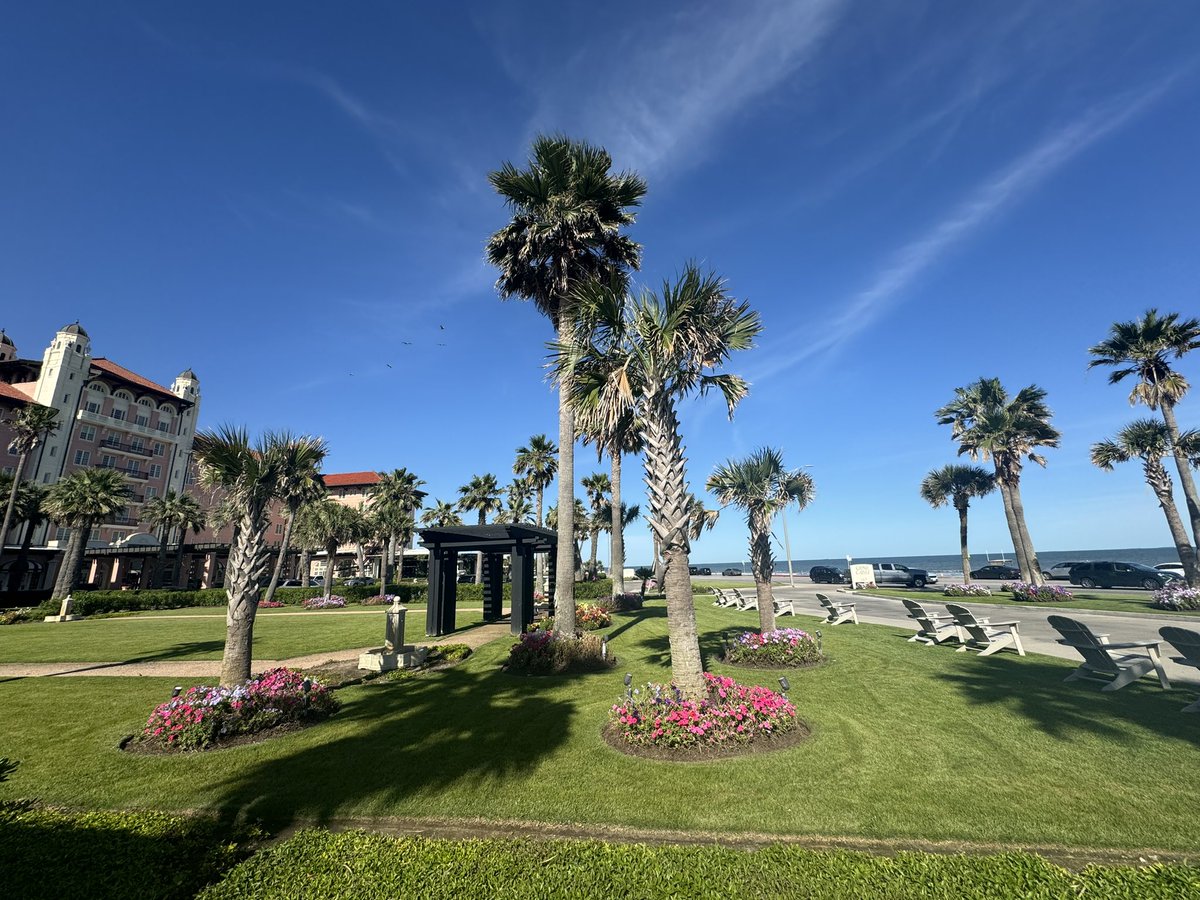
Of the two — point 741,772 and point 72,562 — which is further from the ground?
point 72,562

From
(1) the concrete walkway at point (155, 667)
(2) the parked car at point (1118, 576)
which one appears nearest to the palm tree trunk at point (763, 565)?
A: (1) the concrete walkway at point (155, 667)

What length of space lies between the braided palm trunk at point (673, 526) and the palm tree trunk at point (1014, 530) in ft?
102

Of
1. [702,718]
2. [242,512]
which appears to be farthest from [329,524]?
[702,718]

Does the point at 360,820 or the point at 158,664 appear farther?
the point at 158,664

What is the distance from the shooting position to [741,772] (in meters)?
6.04

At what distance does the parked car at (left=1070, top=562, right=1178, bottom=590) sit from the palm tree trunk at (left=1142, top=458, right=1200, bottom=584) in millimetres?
6335

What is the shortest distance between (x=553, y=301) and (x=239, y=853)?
49.8 ft

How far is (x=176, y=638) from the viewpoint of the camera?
798 inches

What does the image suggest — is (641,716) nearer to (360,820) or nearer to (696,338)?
(360,820)

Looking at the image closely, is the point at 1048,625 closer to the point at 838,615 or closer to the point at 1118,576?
the point at 838,615

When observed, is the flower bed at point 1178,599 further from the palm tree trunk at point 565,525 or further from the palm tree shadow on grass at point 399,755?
the palm tree shadow on grass at point 399,755

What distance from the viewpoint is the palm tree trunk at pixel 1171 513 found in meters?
24.0

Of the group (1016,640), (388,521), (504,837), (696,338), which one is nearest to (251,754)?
(504,837)

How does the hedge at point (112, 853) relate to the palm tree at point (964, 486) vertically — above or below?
below
